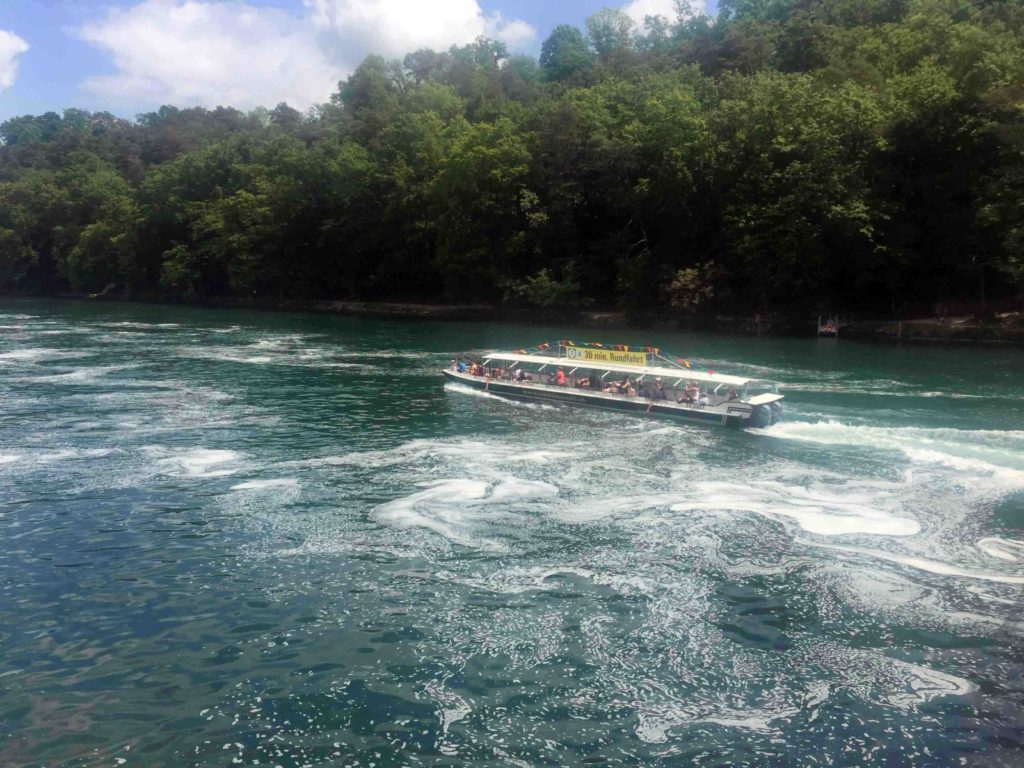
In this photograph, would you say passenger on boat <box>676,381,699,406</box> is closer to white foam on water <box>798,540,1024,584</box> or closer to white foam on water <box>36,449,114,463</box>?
white foam on water <box>798,540,1024,584</box>

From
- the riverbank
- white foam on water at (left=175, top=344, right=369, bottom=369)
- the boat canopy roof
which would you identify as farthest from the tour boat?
the riverbank

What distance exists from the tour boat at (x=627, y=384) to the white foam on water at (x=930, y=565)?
13.9 m

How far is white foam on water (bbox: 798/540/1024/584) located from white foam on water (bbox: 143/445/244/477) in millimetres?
20451

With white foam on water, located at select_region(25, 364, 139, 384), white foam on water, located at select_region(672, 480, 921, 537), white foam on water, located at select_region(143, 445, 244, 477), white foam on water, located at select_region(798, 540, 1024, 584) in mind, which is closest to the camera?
white foam on water, located at select_region(798, 540, 1024, 584)

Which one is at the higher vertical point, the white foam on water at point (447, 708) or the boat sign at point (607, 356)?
the boat sign at point (607, 356)

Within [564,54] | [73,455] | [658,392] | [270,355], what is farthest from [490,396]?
[564,54]

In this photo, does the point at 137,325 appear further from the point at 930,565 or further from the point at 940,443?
the point at 930,565

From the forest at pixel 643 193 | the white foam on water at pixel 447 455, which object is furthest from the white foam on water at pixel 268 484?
the forest at pixel 643 193

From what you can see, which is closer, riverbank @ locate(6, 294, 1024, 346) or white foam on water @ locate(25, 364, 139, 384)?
white foam on water @ locate(25, 364, 139, 384)

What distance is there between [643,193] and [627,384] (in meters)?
44.4

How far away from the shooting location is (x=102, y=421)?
37.3 meters

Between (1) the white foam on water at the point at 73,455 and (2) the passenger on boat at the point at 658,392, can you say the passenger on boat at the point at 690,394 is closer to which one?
(2) the passenger on boat at the point at 658,392

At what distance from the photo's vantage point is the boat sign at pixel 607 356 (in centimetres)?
4228

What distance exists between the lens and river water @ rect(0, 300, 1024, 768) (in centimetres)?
1363
